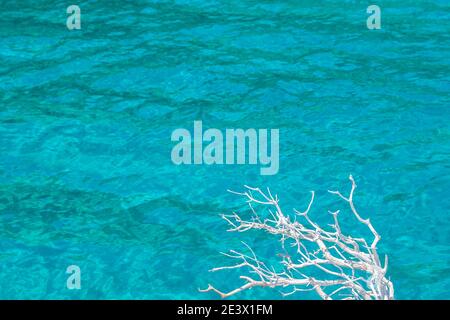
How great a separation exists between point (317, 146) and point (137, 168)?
4.29 ft

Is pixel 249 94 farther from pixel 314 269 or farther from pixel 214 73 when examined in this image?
pixel 314 269

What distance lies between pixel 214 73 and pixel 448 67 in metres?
1.95

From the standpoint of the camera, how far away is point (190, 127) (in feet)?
20.1

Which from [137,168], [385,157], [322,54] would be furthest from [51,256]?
[322,54]

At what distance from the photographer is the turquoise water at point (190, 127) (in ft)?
16.2

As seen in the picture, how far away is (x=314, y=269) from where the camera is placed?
4867 millimetres

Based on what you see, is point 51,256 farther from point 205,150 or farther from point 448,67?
point 448,67

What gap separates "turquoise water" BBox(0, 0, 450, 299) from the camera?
4949mm
